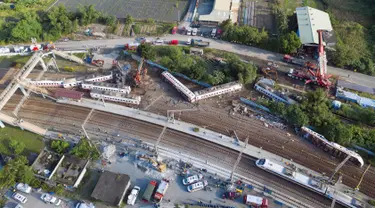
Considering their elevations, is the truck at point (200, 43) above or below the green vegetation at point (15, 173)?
above

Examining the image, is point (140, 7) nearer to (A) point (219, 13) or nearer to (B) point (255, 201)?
(A) point (219, 13)

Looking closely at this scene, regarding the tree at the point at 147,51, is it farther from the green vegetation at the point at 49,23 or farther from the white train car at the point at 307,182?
the white train car at the point at 307,182

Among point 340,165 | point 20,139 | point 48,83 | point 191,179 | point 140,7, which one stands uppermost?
point 140,7

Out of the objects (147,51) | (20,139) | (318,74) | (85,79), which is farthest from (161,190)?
(318,74)

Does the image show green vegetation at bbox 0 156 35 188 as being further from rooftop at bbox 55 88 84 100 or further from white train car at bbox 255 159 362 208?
white train car at bbox 255 159 362 208

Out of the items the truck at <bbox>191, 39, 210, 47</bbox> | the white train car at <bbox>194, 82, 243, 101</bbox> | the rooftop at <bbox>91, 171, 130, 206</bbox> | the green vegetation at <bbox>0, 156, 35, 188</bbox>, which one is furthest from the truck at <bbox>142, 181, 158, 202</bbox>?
the truck at <bbox>191, 39, 210, 47</bbox>

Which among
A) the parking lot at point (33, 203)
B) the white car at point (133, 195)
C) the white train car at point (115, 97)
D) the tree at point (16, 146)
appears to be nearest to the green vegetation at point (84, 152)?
the parking lot at point (33, 203)
